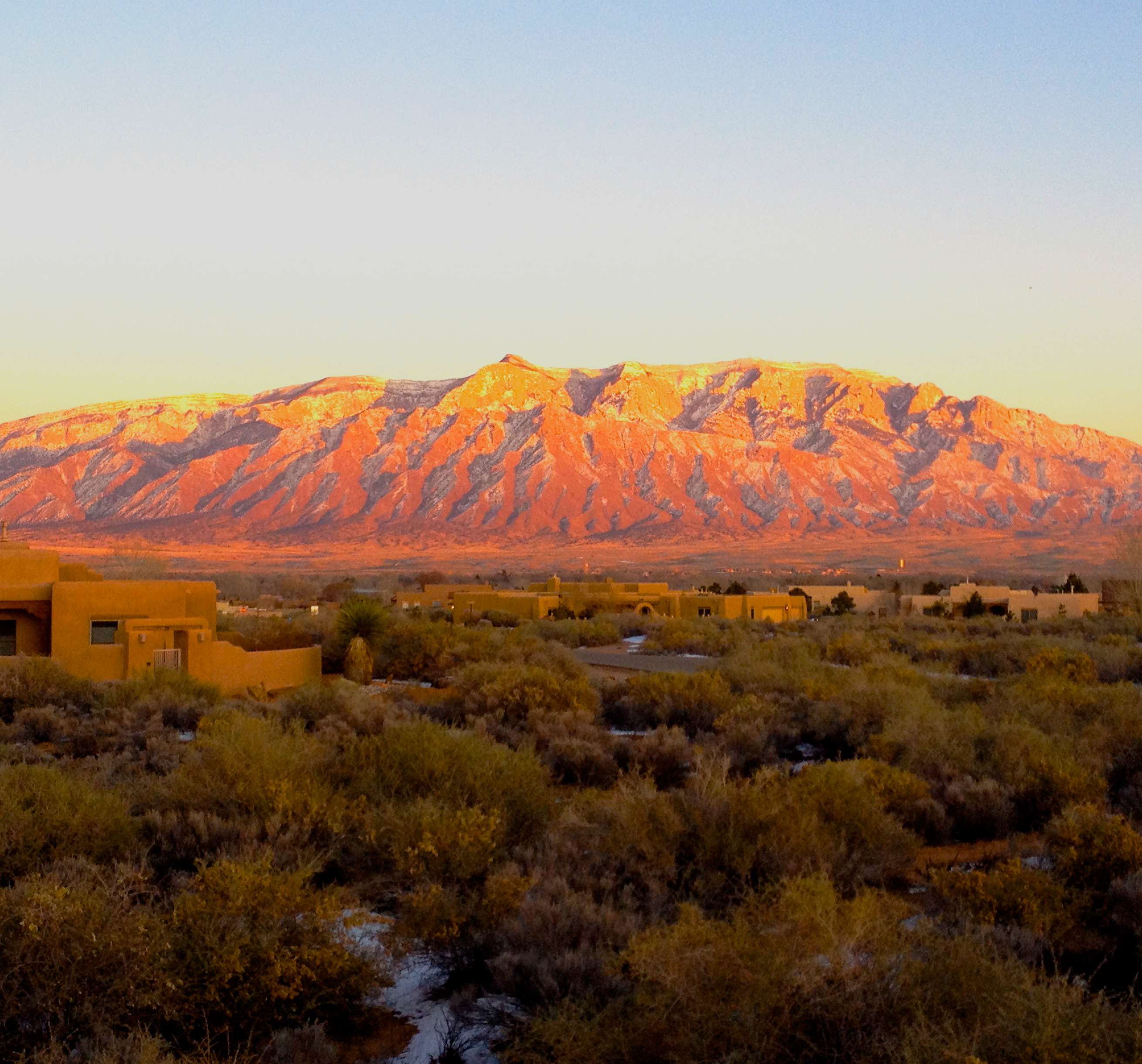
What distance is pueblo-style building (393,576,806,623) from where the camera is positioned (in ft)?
185

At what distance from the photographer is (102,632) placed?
28078 mm

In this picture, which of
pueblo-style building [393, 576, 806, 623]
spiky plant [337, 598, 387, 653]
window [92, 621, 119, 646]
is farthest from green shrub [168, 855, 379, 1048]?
pueblo-style building [393, 576, 806, 623]

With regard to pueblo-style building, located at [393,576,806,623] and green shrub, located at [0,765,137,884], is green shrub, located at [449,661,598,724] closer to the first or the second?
green shrub, located at [0,765,137,884]

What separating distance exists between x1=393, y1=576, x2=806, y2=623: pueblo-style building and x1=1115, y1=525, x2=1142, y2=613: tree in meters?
15.5

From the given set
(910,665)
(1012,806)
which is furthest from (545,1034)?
(910,665)

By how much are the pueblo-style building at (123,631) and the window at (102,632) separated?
0.01 m

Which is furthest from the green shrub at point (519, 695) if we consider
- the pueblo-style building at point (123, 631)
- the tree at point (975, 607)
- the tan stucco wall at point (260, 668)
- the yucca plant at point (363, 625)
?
the tree at point (975, 607)

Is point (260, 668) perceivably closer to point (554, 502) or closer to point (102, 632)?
point (102, 632)

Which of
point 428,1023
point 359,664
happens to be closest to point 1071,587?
point 359,664

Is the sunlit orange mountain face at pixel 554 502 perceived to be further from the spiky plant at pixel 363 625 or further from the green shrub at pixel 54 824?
the green shrub at pixel 54 824

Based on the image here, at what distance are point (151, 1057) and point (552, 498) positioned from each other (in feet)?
566

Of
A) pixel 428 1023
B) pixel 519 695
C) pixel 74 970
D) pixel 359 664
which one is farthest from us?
pixel 359 664

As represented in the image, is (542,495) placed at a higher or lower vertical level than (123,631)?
higher

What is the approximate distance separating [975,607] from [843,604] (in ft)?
23.7
